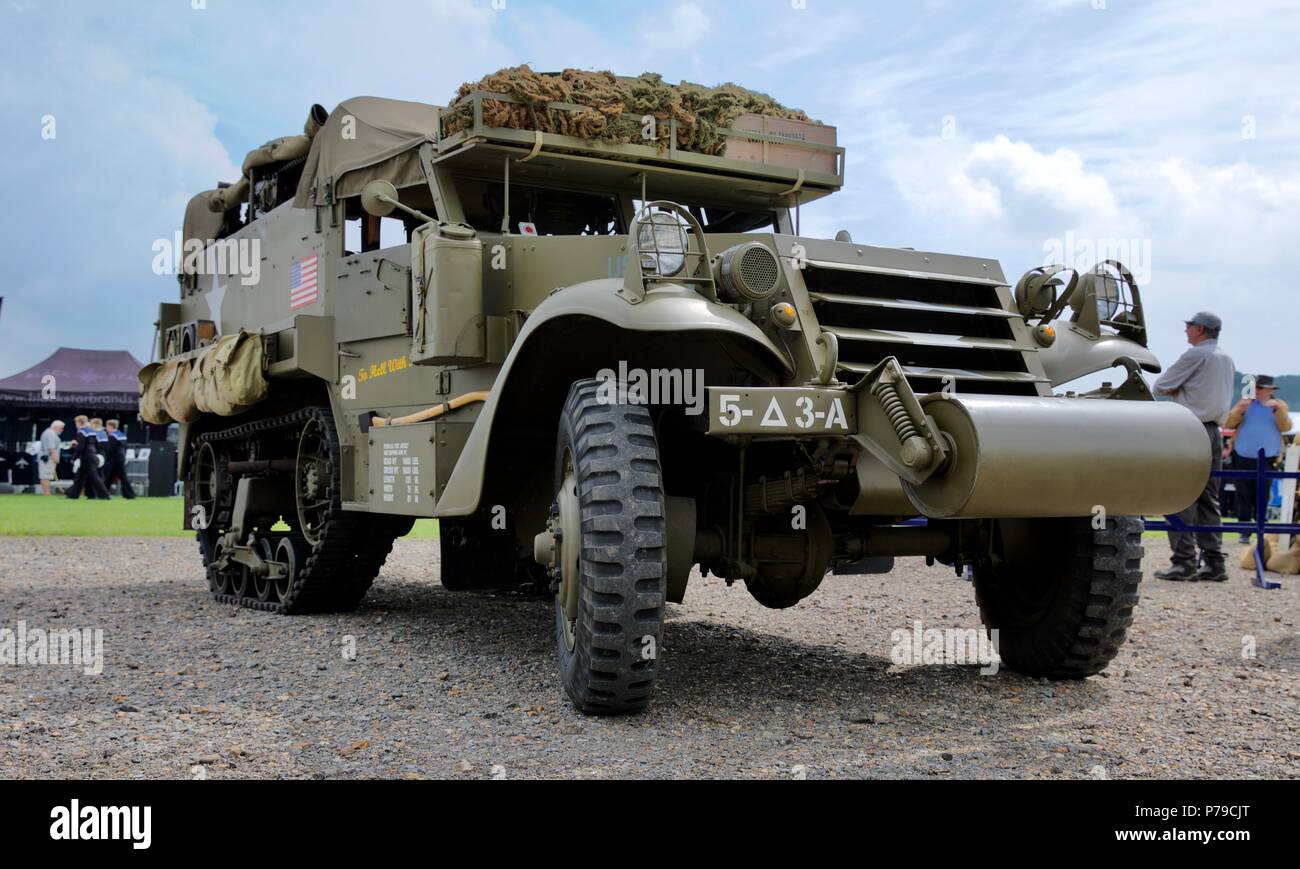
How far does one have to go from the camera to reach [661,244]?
456 cm

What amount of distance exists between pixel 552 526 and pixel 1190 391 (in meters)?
6.27

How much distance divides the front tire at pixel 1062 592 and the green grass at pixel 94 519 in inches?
331

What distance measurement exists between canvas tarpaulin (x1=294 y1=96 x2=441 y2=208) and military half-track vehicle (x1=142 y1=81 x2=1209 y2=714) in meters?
0.02

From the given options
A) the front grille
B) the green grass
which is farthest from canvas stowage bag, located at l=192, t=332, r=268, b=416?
the green grass

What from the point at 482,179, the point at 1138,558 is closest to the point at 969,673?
the point at 1138,558

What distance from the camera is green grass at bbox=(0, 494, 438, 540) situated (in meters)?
14.6

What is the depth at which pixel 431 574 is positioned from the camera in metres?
10.9

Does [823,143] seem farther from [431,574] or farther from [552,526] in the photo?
[431,574]

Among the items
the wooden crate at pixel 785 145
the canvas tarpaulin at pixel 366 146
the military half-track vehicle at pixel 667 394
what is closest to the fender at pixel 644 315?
the military half-track vehicle at pixel 667 394

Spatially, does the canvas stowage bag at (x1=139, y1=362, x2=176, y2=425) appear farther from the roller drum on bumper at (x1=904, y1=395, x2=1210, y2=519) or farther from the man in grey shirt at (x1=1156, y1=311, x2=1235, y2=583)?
the man in grey shirt at (x1=1156, y1=311, x2=1235, y2=583)

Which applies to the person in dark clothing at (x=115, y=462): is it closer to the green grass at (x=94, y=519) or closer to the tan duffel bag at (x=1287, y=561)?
the green grass at (x=94, y=519)

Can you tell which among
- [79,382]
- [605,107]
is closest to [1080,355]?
[605,107]

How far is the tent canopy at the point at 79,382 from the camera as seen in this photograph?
24188 mm

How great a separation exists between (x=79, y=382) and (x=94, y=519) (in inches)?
408
